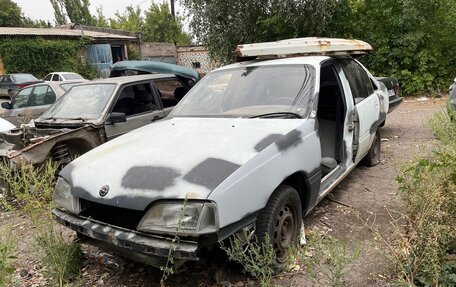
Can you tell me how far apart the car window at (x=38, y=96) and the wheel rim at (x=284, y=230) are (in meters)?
7.53

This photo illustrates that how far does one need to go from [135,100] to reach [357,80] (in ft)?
11.0

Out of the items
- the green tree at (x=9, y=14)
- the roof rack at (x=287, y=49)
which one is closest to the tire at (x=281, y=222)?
the roof rack at (x=287, y=49)

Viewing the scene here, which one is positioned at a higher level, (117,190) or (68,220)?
(117,190)

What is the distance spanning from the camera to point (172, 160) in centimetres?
250

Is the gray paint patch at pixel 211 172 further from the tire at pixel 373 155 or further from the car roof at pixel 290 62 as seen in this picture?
the tire at pixel 373 155

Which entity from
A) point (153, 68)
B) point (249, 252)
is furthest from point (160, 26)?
point (249, 252)

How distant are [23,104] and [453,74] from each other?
42.4ft

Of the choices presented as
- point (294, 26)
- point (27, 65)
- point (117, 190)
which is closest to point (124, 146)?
point (117, 190)

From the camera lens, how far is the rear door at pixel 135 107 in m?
5.11

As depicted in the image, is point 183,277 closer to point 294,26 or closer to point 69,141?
point 69,141

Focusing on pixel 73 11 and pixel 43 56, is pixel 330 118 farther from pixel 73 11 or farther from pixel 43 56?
pixel 73 11

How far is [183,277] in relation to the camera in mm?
2812

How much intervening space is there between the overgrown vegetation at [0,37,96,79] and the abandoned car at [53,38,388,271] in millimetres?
22167

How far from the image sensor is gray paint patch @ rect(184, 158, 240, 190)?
219 cm
